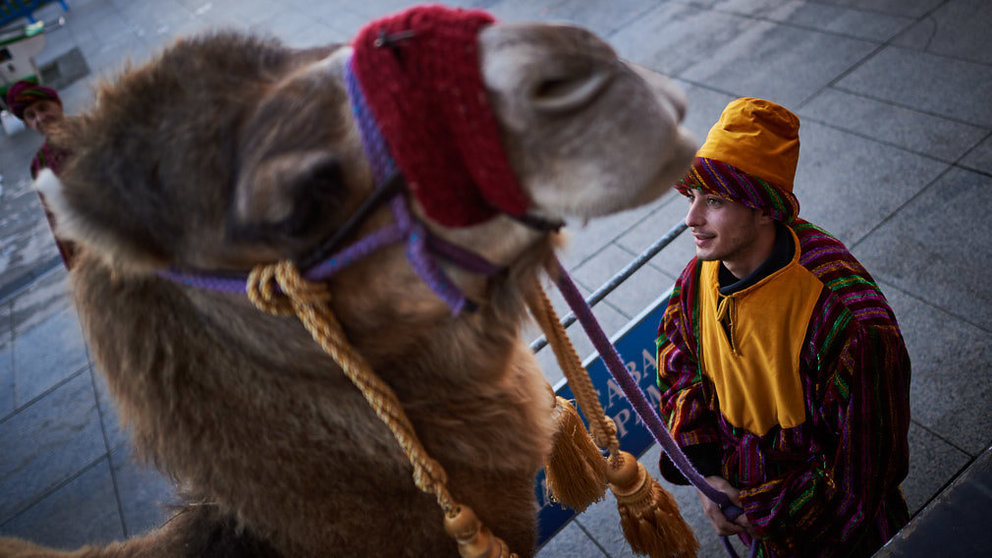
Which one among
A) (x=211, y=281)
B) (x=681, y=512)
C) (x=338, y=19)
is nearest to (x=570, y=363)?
(x=211, y=281)

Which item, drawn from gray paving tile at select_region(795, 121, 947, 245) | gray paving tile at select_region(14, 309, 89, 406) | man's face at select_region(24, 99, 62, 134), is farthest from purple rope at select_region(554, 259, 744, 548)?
gray paving tile at select_region(14, 309, 89, 406)

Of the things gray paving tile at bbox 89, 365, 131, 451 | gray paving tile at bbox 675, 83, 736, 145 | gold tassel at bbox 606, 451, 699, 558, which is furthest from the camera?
gray paving tile at bbox 675, 83, 736, 145

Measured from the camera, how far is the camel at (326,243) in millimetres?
1035

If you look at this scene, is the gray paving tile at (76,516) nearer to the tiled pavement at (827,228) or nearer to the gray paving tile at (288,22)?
the tiled pavement at (827,228)

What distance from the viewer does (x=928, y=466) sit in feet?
9.73

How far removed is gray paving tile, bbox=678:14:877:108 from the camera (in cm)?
541

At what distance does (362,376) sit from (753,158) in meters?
1.33

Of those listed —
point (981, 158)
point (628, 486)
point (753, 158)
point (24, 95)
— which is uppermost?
point (24, 95)

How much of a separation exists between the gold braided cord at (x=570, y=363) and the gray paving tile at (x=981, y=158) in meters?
3.79

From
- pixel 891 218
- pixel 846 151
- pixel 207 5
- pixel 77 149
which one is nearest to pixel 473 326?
pixel 77 149

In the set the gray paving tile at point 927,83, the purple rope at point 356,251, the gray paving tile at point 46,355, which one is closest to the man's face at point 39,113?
the gray paving tile at point 46,355

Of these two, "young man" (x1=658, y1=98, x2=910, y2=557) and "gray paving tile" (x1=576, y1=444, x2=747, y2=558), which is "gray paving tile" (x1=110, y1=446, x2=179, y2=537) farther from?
"young man" (x1=658, y1=98, x2=910, y2=557)

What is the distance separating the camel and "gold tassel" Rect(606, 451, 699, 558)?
0.30 metres

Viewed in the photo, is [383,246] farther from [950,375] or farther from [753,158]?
[950,375]
